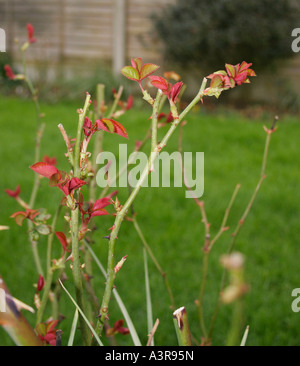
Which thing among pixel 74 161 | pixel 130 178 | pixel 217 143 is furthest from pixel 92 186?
pixel 217 143

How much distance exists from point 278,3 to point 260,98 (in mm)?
1223

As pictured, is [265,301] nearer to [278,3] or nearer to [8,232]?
[8,232]

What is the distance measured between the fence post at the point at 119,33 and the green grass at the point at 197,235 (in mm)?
2850

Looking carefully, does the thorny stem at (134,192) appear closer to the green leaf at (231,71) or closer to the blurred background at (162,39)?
the green leaf at (231,71)

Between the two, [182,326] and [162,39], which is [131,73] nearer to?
[182,326]

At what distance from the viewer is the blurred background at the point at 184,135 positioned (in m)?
2.04

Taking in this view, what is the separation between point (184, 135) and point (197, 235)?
1686 mm

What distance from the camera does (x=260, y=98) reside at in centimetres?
653

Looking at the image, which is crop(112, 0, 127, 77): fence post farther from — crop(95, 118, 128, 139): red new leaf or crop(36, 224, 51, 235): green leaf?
crop(95, 118, 128, 139): red new leaf

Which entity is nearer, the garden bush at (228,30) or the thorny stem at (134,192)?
the thorny stem at (134,192)

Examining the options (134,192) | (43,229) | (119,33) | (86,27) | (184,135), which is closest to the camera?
(134,192)

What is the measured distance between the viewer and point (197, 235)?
2488 mm

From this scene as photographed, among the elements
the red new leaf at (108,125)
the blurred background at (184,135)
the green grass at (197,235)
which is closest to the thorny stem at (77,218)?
the red new leaf at (108,125)

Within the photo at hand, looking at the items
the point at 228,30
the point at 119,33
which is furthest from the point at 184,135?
the point at 119,33
